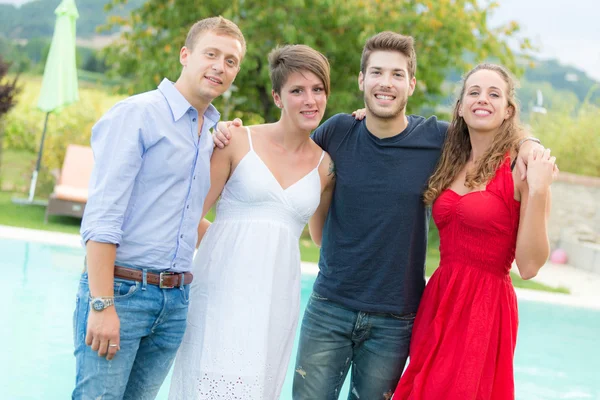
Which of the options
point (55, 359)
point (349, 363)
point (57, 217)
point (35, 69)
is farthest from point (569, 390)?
point (35, 69)

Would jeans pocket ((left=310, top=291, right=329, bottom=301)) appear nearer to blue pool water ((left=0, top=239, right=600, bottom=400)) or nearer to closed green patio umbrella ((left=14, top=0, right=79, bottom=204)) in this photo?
blue pool water ((left=0, top=239, right=600, bottom=400))

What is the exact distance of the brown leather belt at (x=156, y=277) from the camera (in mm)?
2422

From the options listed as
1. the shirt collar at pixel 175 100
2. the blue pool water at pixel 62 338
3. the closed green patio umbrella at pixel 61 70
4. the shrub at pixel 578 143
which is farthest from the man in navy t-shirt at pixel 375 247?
the shrub at pixel 578 143

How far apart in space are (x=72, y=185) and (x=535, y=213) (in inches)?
388

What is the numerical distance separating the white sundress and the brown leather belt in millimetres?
281

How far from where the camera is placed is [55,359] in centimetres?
547

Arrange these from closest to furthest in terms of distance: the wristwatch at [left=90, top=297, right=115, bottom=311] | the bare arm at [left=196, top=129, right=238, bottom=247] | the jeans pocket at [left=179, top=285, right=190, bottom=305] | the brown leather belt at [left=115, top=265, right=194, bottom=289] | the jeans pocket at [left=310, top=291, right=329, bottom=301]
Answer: the wristwatch at [left=90, top=297, right=115, bottom=311], the brown leather belt at [left=115, top=265, right=194, bottom=289], the jeans pocket at [left=179, top=285, right=190, bottom=305], the bare arm at [left=196, top=129, right=238, bottom=247], the jeans pocket at [left=310, top=291, right=329, bottom=301]

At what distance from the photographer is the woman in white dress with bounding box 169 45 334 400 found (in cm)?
279

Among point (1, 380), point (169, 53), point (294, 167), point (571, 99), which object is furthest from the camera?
point (571, 99)

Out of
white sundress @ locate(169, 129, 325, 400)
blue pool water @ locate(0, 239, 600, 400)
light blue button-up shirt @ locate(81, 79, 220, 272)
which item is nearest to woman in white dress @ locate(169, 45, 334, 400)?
white sundress @ locate(169, 129, 325, 400)

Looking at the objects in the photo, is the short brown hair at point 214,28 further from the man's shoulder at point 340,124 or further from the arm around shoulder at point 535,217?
the arm around shoulder at point 535,217

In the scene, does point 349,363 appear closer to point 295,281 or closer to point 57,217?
point 295,281

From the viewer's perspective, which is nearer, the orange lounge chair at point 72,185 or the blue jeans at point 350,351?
the blue jeans at point 350,351

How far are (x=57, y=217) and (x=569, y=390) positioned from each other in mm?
8317
